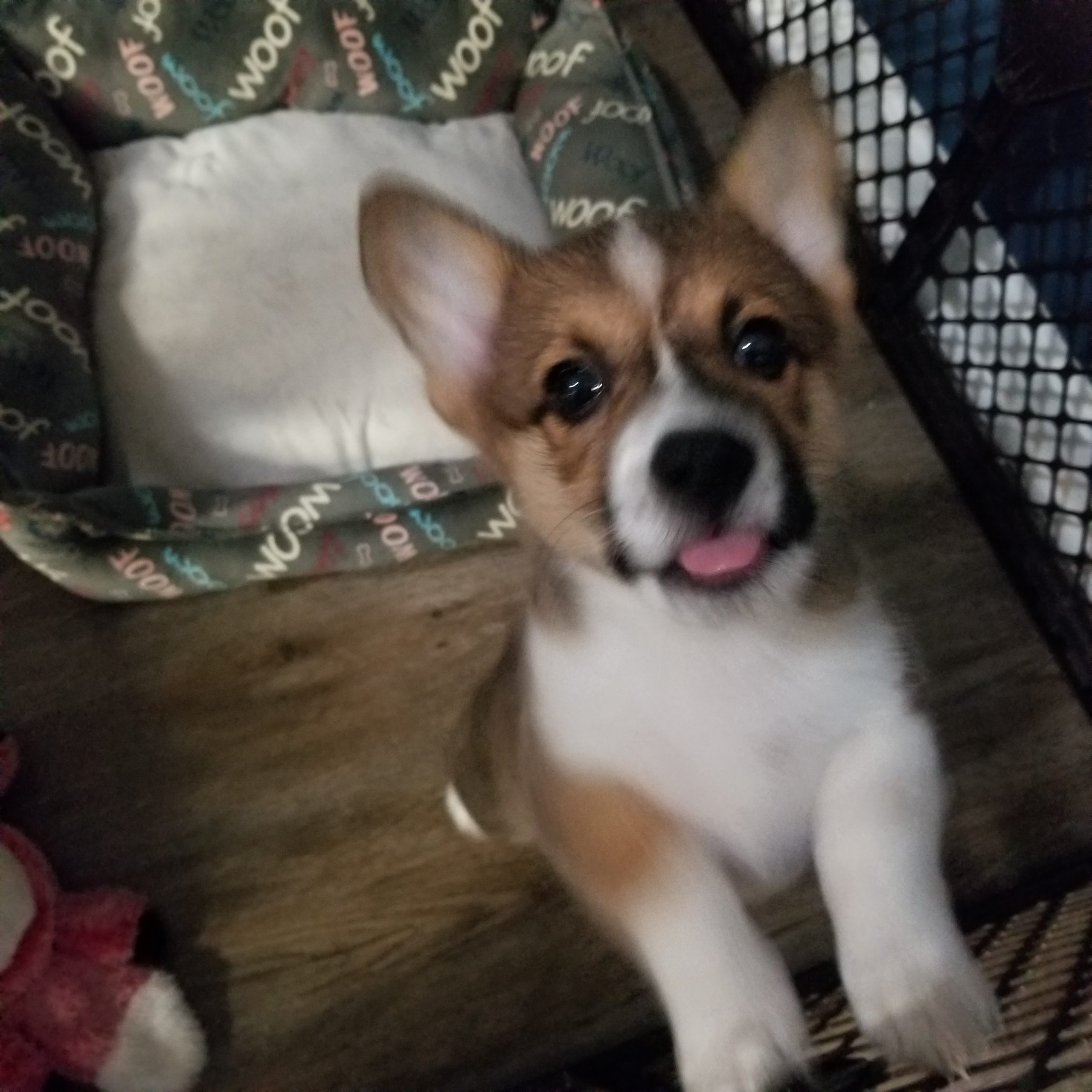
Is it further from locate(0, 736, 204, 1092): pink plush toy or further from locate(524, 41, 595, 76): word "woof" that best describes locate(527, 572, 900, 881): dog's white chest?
locate(524, 41, 595, 76): word "woof"

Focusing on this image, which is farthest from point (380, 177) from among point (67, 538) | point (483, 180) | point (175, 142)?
point (175, 142)

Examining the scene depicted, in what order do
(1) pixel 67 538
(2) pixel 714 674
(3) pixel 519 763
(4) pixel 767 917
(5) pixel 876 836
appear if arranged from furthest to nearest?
(1) pixel 67 538, (4) pixel 767 917, (3) pixel 519 763, (2) pixel 714 674, (5) pixel 876 836

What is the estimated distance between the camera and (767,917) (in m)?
1.90

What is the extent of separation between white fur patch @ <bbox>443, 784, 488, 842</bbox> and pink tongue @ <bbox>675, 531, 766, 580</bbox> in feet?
2.70

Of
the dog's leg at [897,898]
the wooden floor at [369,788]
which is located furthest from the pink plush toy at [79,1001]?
the dog's leg at [897,898]

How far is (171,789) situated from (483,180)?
1.44 meters

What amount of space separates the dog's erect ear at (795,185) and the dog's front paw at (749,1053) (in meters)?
0.87

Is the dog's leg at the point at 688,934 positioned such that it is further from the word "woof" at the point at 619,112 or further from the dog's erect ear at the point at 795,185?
the word "woof" at the point at 619,112

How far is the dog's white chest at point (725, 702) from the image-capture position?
55.1 inches

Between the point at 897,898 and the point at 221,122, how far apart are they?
89.2 inches

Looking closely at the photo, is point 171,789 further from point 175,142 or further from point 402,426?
point 175,142

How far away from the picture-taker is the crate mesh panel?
6.55 feet

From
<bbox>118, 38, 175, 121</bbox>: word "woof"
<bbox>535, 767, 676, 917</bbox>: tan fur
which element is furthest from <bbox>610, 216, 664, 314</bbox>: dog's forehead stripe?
<bbox>118, 38, 175, 121</bbox>: word "woof"

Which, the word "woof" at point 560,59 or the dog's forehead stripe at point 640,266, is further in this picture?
the word "woof" at point 560,59
